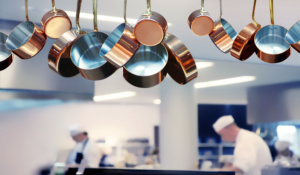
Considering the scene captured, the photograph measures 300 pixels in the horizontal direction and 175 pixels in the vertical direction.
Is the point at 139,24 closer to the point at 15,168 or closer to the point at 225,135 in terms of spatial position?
the point at 15,168

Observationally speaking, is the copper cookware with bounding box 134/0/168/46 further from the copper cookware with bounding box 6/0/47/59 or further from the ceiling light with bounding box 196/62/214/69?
the ceiling light with bounding box 196/62/214/69

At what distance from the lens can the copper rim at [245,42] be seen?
146 cm

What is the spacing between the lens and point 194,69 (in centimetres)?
138

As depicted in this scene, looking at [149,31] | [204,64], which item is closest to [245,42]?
[149,31]

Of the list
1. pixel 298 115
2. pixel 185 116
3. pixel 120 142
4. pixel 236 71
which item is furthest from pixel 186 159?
pixel 298 115

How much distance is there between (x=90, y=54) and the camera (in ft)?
4.53

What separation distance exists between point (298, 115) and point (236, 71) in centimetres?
98

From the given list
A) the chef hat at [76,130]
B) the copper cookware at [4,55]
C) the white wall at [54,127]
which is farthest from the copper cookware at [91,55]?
the chef hat at [76,130]

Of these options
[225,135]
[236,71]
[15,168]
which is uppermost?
[236,71]

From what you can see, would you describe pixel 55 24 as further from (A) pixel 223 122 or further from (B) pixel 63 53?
(A) pixel 223 122

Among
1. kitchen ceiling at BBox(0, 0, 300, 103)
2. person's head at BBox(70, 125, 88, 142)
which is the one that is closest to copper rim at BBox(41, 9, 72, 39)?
kitchen ceiling at BBox(0, 0, 300, 103)

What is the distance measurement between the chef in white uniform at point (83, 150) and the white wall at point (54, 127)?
0.23ft

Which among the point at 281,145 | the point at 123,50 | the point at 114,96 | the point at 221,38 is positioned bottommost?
the point at 281,145

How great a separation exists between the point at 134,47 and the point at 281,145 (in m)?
4.43
